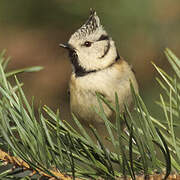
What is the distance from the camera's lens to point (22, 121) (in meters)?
1.24

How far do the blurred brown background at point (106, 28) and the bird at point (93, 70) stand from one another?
137 mm

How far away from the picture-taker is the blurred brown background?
110 inches

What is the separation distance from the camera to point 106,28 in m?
2.90

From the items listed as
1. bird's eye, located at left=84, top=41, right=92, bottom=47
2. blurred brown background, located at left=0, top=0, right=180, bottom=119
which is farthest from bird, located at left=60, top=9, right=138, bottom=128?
blurred brown background, located at left=0, top=0, right=180, bottom=119

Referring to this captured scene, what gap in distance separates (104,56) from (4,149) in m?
1.71

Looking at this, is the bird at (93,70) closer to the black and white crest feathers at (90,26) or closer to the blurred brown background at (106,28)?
the black and white crest feathers at (90,26)

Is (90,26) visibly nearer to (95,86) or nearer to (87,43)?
(87,43)

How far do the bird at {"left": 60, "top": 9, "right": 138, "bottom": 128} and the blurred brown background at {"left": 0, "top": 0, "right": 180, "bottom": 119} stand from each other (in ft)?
0.45

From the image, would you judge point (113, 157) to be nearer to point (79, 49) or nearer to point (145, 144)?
point (145, 144)

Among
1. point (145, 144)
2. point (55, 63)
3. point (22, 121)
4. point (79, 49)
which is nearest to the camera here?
point (145, 144)

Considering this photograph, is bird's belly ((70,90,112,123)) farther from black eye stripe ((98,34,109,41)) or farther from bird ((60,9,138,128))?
black eye stripe ((98,34,109,41))

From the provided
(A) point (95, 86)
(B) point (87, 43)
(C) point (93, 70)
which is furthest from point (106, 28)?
(A) point (95, 86)

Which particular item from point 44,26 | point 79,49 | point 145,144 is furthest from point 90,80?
point 145,144

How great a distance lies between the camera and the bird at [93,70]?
2.54m
